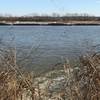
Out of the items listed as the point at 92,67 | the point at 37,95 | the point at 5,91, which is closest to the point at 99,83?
the point at 92,67

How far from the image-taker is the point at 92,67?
570 cm

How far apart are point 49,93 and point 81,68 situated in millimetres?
940

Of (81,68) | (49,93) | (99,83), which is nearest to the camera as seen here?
(99,83)

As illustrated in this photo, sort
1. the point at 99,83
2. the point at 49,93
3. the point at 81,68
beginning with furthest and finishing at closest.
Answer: the point at 49,93 → the point at 81,68 → the point at 99,83

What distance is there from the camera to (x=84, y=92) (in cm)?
578

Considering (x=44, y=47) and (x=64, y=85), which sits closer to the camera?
(x=64, y=85)

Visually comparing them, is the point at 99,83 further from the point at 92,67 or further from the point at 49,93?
the point at 49,93

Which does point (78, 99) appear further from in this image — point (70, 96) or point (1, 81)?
point (1, 81)

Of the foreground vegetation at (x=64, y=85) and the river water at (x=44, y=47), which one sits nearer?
the foreground vegetation at (x=64, y=85)

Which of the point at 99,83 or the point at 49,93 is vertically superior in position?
the point at 99,83

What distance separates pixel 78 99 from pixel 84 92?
0.49ft

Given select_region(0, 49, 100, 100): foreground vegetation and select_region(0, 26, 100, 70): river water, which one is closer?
select_region(0, 49, 100, 100): foreground vegetation

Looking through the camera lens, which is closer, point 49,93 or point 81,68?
point 81,68

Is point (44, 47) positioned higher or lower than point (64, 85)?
lower
